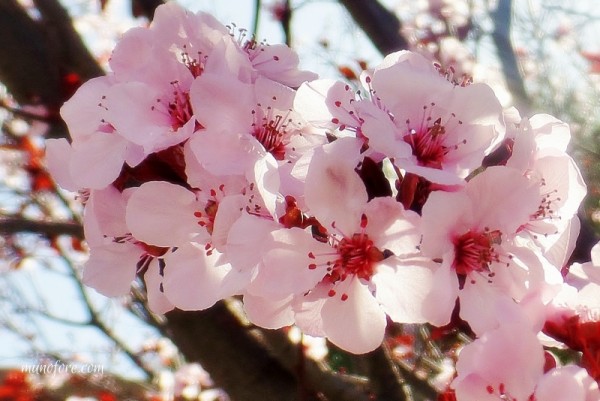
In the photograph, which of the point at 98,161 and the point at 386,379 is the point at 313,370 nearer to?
the point at 386,379

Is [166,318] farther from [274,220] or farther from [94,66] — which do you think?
[274,220]

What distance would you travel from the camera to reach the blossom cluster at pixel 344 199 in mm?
651

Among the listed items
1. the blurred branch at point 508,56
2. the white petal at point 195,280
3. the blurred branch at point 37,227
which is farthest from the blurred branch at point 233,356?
the blurred branch at point 508,56

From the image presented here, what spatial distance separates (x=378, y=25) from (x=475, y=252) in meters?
1.43

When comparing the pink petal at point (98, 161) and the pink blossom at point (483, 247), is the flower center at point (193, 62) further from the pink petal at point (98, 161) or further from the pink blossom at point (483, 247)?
the pink blossom at point (483, 247)

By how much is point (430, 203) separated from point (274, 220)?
0.53 ft

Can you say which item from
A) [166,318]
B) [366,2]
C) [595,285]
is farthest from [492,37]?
[595,285]

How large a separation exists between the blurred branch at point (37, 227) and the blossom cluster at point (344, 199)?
0.73 metres

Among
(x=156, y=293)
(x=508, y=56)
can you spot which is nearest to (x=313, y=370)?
(x=156, y=293)

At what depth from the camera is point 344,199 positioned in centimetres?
67

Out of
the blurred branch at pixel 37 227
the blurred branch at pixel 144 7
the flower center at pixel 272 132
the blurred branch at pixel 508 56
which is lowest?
the blurred branch at pixel 508 56

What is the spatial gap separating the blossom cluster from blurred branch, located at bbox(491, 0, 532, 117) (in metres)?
2.06

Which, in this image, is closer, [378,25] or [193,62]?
[193,62]

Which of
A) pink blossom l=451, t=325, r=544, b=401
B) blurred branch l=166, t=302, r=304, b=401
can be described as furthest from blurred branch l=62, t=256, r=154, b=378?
pink blossom l=451, t=325, r=544, b=401
